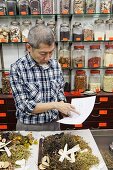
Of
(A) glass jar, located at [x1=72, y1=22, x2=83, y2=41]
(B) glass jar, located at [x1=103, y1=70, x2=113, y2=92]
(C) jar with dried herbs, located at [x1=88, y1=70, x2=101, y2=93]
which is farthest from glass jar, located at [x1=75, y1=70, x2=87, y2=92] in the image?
(A) glass jar, located at [x1=72, y1=22, x2=83, y2=41]

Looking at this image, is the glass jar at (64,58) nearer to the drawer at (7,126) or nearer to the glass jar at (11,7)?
the glass jar at (11,7)

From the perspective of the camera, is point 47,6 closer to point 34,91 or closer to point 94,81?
point 94,81

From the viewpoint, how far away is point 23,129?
1.84 metres

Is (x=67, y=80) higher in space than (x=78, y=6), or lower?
→ lower

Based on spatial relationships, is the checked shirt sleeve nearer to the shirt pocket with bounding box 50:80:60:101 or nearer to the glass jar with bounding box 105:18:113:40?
the shirt pocket with bounding box 50:80:60:101

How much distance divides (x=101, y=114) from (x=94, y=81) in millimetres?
494

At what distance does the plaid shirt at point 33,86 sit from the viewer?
1617 millimetres

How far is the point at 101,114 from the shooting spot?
330 cm

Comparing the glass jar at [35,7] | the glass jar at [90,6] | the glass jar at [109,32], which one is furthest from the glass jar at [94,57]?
the glass jar at [35,7]

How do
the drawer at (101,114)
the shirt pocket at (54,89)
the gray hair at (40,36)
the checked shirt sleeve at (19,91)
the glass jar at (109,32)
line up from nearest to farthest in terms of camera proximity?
the gray hair at (40,36) < the checked shirt sleeve at (19,91) < the shirt pocket at (54,89) < the glass jar at (109,32) < the drawer at (101,114)

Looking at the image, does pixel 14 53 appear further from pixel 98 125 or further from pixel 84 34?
pixel 98 125

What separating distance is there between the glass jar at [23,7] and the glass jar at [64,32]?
1.68 feet

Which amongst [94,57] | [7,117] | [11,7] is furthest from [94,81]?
[11,7]

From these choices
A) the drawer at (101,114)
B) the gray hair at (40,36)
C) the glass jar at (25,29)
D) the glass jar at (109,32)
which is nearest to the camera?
the gray hair at (40,36)
